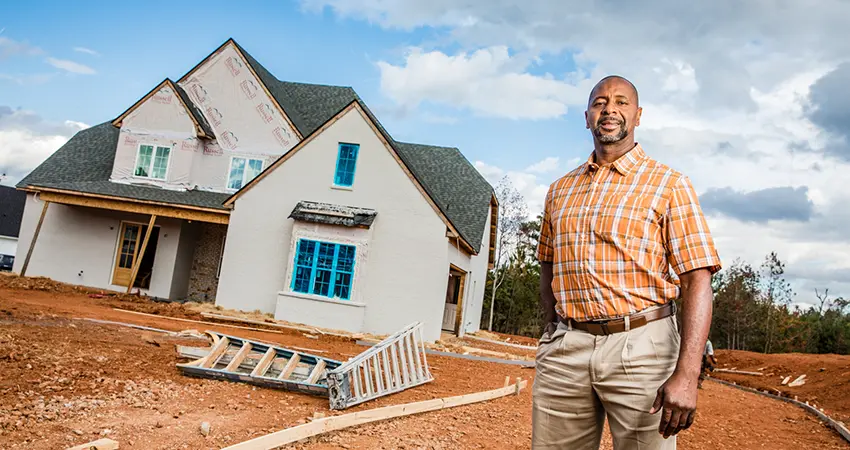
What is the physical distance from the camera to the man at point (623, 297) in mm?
2508

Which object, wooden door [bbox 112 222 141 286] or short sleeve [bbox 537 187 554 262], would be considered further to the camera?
wooden door [bbox 112 222 141 286]

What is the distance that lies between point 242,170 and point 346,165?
4.84 meters

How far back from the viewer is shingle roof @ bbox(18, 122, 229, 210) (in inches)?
747

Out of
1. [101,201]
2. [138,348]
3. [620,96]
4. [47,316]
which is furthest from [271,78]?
[620,96]

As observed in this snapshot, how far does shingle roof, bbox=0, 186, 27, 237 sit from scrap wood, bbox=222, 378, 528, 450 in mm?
43561

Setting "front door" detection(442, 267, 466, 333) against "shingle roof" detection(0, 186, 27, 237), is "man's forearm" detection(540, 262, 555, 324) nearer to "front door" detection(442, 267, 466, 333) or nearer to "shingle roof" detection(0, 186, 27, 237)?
"front door" detection(442, 267, 466, 333)

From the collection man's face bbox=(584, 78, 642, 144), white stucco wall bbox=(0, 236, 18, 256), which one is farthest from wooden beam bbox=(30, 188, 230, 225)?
white stucco wall bbox=(0, 236, 18, 256)

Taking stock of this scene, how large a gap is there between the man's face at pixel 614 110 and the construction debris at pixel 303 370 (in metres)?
5.04

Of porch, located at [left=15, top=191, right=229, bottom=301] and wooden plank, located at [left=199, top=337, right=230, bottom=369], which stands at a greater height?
porch, located at [left=15, top=191, right=229, bottom=301]

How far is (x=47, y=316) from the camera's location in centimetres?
1182

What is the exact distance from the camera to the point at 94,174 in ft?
69.6

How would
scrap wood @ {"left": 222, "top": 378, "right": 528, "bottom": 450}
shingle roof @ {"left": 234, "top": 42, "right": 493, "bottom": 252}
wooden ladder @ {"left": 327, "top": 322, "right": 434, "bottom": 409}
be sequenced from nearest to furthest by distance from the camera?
scrap wood @ {"left": 222, "top": 378, "right": 528, "bottom": 450}, wooden ladder @ {"left": 327, "top": 322, "right": 434, "bottom": 409}, shingle roof @ {"left": 234, "top": 42, "right": 493, "bottom": 252}

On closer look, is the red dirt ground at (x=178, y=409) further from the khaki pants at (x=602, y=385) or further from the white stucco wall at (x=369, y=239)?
the white stucco wall at (x=369, y=239)

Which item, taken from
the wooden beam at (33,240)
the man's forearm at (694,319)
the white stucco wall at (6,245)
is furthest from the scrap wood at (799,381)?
the white stucco wall at (6,245)
